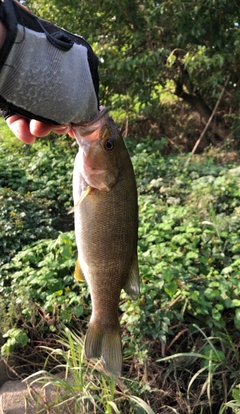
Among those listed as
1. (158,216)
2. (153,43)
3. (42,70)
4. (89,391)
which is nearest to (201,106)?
(153,43)

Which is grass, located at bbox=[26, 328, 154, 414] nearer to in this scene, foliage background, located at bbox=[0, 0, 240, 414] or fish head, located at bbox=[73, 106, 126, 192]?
foliage background, located at bbox=[0, 0, 240, 414]

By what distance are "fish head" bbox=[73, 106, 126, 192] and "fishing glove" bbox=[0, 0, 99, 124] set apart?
187 millimetres

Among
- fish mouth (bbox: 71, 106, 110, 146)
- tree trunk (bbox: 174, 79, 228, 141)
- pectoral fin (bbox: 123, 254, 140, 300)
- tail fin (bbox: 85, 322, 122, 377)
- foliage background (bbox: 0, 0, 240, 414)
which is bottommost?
tree trunk (bbox: 174, 79, 228, 141)

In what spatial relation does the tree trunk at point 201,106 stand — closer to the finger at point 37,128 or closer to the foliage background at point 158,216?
the foliage background at point 158,216

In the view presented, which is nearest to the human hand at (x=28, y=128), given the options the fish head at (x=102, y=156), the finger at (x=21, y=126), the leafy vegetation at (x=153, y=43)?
the finger at (x=21, y=126)

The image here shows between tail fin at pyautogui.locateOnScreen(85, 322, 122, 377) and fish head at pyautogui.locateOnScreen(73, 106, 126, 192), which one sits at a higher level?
fish head at pyautogui.locateOnScreen(73, 106, 126, 192)

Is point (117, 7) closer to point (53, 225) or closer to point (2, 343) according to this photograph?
point (53, 225)

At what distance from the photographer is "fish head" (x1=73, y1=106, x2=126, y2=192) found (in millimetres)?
1596

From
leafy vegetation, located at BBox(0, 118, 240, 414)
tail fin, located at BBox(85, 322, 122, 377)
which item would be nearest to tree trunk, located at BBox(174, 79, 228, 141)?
leafy vegetation, located at BBox(0, 118, 240, 414)

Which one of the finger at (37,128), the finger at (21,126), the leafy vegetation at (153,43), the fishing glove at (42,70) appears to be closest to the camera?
the fishing glove at (42,70)

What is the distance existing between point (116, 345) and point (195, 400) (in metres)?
0.96

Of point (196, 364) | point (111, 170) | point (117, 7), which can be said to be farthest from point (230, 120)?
point (111, 170)

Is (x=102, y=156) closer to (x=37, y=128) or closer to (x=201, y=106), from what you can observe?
(x=37, y=128)

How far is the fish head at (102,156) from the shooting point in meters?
1.60
